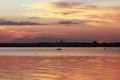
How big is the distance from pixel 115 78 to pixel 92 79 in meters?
1.78

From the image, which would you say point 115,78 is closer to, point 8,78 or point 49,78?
point 49,78

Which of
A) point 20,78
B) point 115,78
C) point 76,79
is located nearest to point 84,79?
point 76,79

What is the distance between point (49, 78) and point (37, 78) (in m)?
0.87

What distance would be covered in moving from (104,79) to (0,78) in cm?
742

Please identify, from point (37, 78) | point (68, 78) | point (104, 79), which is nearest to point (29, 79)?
point (37, 78)

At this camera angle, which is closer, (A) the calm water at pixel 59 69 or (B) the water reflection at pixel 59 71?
(B) the water reflection at pixel 59 71

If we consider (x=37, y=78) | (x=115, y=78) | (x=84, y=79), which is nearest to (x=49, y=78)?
(x=37, y=78)

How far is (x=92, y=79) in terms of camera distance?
2644cm

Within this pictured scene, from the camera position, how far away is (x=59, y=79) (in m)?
26.1

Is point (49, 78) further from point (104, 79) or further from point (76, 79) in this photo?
point (104, 79)

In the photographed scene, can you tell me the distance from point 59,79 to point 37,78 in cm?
183

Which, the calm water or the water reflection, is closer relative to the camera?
the water reflection

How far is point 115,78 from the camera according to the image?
88.4 feet

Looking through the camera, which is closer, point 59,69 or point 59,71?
point 59,71
